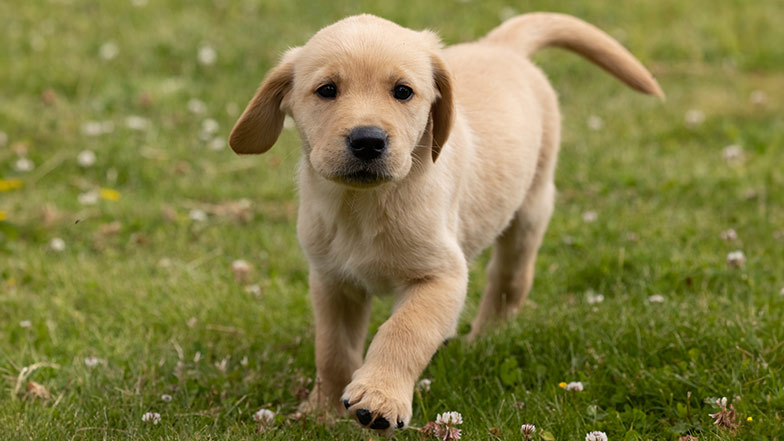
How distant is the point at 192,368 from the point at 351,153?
1.29 m

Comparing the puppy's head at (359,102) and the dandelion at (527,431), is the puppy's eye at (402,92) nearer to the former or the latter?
the puppy's head at (359,102)

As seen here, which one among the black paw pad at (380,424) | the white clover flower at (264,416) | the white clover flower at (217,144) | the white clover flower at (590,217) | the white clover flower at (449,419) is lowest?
the white clover flower at (217,144)

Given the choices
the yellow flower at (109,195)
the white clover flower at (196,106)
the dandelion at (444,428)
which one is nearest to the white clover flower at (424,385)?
the dandelion at (444,428)

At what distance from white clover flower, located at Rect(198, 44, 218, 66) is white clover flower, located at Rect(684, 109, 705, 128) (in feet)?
11.8

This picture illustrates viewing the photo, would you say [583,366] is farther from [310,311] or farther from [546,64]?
[546,64]

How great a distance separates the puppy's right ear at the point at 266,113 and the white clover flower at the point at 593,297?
1539 millimetres

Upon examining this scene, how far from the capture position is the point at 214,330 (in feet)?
13.1

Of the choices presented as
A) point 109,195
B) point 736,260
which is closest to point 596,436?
point 736,260

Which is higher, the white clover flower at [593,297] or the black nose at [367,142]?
the black nose at [367,142]

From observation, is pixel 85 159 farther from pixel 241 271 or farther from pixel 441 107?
pixel 441 107

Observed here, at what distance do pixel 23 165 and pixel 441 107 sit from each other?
11.7 feet

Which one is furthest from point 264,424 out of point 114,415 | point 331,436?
point 114,415

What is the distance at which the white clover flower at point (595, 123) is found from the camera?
667cm

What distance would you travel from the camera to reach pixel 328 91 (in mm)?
2920
